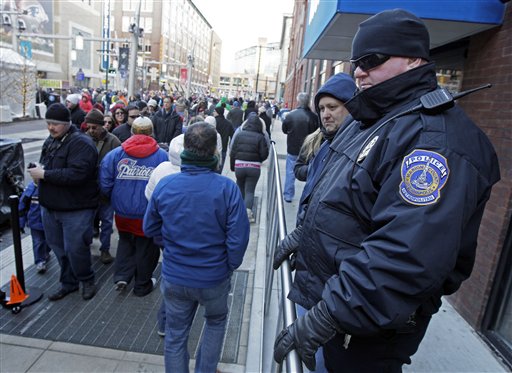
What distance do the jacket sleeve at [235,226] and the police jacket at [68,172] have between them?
1.81m

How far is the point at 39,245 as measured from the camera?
14.7 ft

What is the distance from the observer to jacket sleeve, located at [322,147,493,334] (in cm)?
113

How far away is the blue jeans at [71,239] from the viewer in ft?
12.2

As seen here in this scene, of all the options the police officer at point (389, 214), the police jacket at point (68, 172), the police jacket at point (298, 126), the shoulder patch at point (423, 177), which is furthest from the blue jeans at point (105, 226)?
the shoulder patch at point (423, 177)

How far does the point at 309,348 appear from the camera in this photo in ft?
4.42

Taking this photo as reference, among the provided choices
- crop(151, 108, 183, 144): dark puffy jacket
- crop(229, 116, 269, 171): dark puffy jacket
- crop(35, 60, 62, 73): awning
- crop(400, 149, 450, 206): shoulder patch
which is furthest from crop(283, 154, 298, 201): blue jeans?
crop(35, 60, 62, 73): awning

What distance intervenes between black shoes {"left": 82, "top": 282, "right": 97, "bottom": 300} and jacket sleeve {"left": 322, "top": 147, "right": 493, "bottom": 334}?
11.5 ft

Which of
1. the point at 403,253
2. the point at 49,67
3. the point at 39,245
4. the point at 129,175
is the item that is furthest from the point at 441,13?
the point at 49,67

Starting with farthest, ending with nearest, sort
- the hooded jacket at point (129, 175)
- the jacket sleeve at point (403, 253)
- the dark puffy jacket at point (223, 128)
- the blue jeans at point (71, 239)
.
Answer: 1. the dark puffy jacket at point (223, 128)
2. the hooded jacket at point (129, 175)
3. the blue jeans at point (71, 239)
4. the jacket sleeve at point (403, 253)

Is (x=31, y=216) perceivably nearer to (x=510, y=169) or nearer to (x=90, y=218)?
(x=90, y=218)

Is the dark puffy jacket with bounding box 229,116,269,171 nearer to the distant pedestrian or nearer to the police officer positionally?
the distant pedestrian

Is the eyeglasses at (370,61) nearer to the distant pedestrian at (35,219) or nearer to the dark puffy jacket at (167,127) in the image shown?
the distant pedestrian at (35,219)

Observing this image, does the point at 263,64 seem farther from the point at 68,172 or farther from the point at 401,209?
the point at 401,209

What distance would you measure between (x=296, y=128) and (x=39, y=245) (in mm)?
4538
